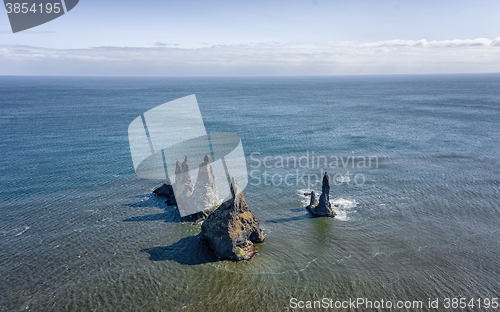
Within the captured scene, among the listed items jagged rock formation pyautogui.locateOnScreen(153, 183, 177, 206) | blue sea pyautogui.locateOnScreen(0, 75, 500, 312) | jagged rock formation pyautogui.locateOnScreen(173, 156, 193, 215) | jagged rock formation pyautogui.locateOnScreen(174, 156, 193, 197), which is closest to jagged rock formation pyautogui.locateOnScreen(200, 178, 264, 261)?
blue sea pyautogui.locateOnScreen(0, 75, 500, 312)

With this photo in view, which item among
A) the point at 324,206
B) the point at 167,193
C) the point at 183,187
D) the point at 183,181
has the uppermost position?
the point at 183,181

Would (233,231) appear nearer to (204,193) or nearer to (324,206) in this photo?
(204,193)

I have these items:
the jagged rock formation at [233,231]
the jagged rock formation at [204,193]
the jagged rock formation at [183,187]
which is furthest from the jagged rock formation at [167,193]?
the jagged rock formation at [233,231]

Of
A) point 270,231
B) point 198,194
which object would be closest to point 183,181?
point 198,194

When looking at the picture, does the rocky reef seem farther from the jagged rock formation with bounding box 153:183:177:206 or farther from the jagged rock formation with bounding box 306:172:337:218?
the jagged rock formation with bounding box 306:172:337:218

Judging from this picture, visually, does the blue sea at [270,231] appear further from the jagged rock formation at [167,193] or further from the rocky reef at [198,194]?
the rocky reef at [198,194]

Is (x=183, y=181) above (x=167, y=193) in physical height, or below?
above

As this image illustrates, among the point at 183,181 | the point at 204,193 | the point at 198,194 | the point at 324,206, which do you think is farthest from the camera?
the point at 183,181

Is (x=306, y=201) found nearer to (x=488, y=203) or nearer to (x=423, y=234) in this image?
(x=423, y=234)
